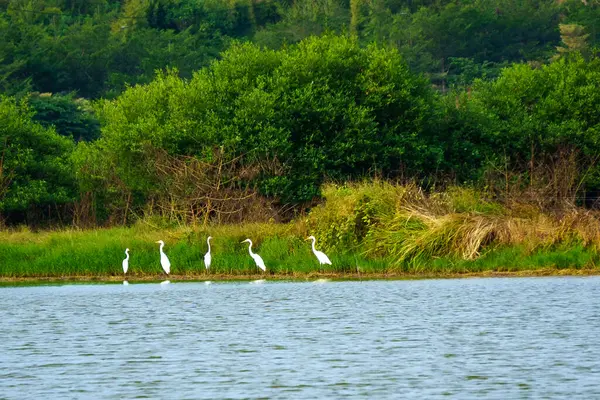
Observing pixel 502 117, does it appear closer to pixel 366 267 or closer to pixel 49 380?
pixel 366 267

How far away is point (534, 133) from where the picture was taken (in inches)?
1884

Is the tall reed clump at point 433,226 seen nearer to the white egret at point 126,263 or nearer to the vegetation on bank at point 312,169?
the vegetation on bank at point 312,169

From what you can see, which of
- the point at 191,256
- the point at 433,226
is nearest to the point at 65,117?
the point at 191,256

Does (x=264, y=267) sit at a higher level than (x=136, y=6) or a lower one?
lower

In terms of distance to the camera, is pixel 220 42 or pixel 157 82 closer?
pixel 157 82

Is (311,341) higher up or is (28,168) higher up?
(28,168)

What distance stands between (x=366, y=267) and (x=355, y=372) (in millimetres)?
15211

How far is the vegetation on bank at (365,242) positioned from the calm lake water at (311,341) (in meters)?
1.88

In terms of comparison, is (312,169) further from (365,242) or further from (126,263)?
(126,263)

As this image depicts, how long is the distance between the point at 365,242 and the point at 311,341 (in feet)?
42.1

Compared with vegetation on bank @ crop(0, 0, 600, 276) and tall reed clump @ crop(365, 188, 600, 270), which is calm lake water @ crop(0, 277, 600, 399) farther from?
vegetation on bank @ crop(0, 0, 600, 276)

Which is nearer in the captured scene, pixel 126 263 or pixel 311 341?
pixel 311 341

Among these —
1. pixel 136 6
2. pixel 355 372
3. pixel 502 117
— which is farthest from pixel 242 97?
pixel 136 6

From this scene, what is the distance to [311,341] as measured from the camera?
66.5 feet
